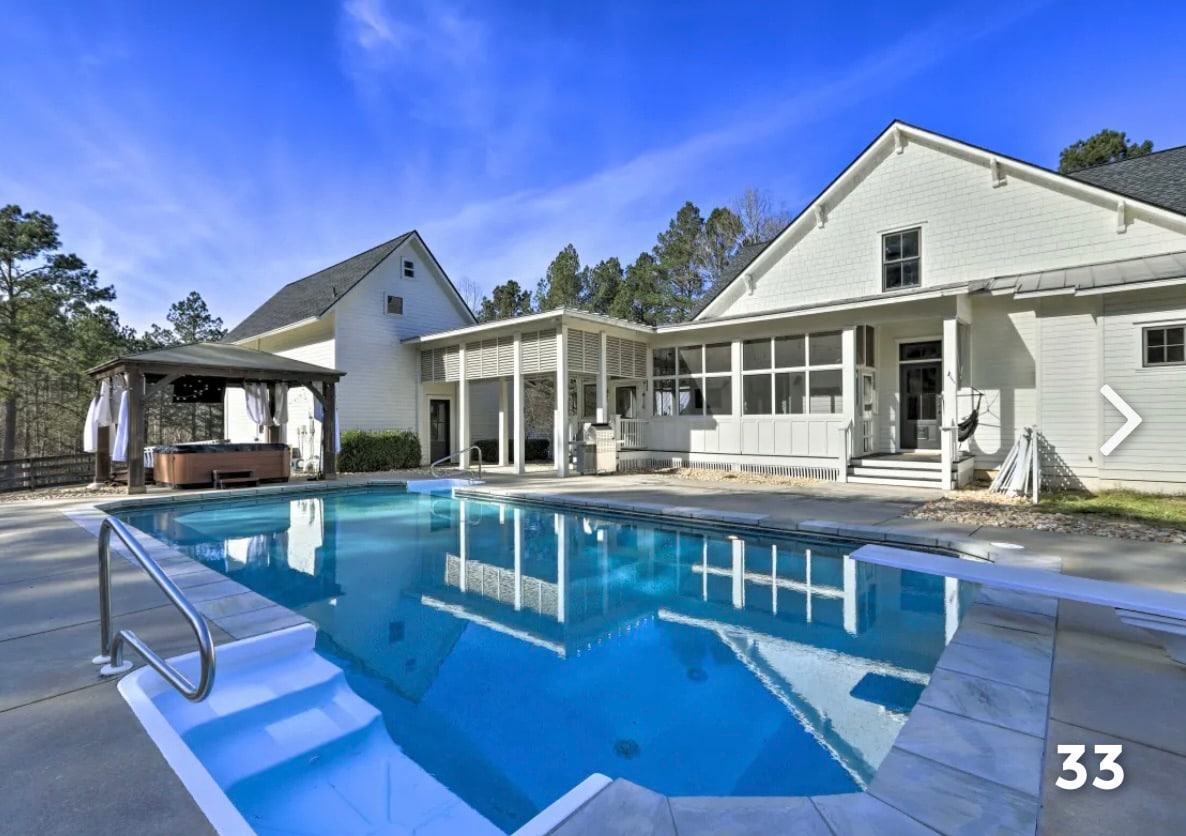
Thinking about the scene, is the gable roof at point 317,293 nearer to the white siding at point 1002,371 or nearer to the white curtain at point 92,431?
the white curtain at point 92,431

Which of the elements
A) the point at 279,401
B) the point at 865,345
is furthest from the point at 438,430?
the point at 865,345

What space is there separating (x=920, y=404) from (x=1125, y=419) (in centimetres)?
329

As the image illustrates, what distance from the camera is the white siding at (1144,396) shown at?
336 inches

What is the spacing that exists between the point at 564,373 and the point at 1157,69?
45.1 ft

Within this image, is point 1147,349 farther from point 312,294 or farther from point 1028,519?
point 312,294

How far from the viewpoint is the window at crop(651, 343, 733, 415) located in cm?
1283

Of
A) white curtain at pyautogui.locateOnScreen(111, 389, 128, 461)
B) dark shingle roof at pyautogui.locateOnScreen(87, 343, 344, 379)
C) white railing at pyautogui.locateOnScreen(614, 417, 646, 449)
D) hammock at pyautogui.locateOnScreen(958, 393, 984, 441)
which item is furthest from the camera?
white railing at pyautogui.locateOnScreen(614, 417, 646, 449)

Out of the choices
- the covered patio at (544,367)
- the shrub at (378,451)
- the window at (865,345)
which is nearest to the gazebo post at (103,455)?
the shrub at (378,451)

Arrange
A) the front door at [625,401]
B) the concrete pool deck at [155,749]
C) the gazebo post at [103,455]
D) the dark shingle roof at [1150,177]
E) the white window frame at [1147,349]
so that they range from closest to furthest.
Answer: the concrete pool deck at [155,749]
the white window frame at [1147,349]
the dark shingle roof at [1150,177]
the gazebo post at [103,455]
the front door at [625,401]

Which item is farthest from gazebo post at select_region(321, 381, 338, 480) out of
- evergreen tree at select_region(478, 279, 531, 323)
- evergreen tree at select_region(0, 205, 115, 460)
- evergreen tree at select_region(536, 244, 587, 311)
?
evergreen tree at select_region(536, 244, 587, 311)

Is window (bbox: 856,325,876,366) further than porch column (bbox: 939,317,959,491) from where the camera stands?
Yes

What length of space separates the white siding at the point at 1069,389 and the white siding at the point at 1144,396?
0.24 metres

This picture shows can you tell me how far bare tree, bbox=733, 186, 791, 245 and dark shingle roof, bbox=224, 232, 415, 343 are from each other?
1682 centimetres

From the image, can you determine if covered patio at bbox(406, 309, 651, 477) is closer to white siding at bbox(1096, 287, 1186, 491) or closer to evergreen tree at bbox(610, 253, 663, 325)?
white siding at bbox(1096, 287, 1186, 491)
